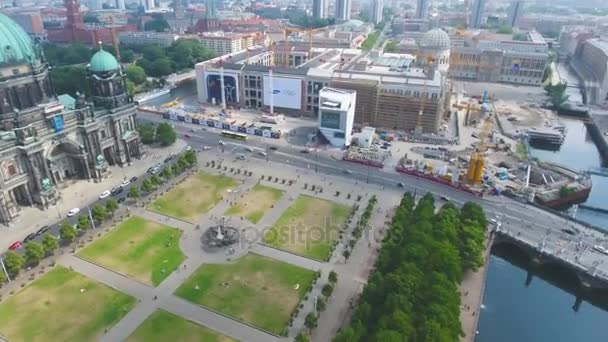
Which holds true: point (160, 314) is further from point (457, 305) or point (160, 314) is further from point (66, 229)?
point (457, 305)

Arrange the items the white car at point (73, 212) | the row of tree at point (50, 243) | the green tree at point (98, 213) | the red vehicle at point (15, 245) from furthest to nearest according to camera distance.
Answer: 1. the white car at point (73, 212)
2. the green tree at point (98, 213)
3. the red vehicle at point (15, 245)
4. the row of tree at point (50, 243)

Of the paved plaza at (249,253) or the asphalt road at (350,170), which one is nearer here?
the paved plaza at (249,253)

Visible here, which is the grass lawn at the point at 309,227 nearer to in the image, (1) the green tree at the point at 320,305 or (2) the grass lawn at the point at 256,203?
(2) the grass lawn at the point at 256,203

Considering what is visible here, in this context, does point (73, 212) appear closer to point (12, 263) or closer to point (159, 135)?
point (12, 263)

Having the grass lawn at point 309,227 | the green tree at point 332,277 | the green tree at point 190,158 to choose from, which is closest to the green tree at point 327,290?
the green tree at point 332,277

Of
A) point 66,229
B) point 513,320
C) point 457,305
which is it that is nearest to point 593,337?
point 513,320

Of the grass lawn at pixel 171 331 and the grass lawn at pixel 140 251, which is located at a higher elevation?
the grass lawn at pixel 140 251
